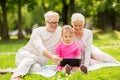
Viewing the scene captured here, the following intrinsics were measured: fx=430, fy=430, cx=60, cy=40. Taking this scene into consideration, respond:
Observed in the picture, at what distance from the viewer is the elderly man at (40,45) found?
965 centimetres

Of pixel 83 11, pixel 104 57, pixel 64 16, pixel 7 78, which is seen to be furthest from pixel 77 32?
pixel 83 11

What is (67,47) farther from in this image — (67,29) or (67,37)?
(67,29)

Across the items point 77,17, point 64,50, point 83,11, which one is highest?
point 77,17

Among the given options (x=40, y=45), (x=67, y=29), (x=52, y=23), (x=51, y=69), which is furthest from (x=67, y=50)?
(x=51, y=69)

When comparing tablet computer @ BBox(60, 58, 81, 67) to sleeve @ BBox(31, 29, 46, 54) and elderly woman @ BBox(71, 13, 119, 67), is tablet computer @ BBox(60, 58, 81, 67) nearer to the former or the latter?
sleeve @ BBox(31, 29, 46, 54)

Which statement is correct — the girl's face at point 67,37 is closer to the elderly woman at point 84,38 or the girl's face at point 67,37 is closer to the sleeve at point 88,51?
the elderly woman at point 84,38

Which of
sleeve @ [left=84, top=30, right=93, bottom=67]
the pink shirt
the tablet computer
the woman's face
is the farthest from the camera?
sleeve @ [left=84, top=30, right=93, bottom=67]

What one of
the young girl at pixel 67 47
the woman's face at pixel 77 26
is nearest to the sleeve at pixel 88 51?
the woman's face at pixel 77 26

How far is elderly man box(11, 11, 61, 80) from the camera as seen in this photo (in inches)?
380

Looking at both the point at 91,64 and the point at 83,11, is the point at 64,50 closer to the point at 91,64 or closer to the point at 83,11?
the point at 91,64

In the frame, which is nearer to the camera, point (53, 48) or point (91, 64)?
point (53, 48)

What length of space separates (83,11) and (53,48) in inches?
1635

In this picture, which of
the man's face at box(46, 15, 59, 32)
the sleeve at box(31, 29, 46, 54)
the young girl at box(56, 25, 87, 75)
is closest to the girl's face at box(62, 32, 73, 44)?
the young girl at box(56, 25, 87, 75)

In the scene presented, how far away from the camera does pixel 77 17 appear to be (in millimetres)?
9898
